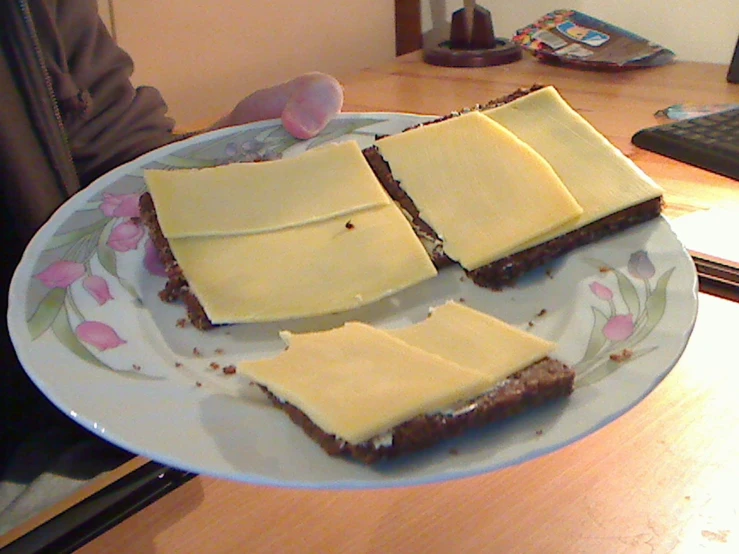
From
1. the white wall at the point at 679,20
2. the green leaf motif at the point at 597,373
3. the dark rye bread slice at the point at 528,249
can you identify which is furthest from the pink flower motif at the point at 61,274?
the white wall at the point at 679,20

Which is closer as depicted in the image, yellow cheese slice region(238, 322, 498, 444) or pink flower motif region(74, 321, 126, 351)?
yellow cheese slice region(238, 322, 498, 444)

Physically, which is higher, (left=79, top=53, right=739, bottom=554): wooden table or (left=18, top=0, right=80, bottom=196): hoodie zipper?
(left=18, top=0, right=80, bottom=196): hoodie zipper

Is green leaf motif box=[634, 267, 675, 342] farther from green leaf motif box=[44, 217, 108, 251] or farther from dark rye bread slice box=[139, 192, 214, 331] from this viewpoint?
green leaf motif box=[44, 217, 108, 251]

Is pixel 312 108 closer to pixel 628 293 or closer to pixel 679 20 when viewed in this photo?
pixel 628 293

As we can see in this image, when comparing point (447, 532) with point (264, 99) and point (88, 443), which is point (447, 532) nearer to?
point (88, 443)

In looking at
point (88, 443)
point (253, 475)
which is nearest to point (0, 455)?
point (88, 443)

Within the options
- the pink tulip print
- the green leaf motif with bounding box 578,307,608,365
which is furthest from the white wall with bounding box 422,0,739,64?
the green leaf motif with bounding box 578,307,608,365

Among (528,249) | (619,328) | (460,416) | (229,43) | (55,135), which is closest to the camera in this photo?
(460,416)

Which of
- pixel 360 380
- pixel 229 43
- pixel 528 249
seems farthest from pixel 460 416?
pixel 229 43
